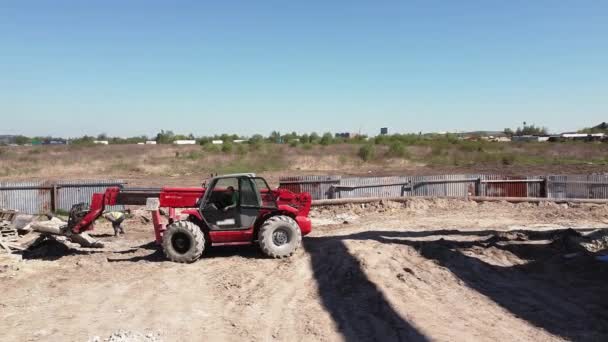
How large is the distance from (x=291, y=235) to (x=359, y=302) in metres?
3.01

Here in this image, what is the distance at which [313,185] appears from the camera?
1825cm

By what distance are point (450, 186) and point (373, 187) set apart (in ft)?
9.83

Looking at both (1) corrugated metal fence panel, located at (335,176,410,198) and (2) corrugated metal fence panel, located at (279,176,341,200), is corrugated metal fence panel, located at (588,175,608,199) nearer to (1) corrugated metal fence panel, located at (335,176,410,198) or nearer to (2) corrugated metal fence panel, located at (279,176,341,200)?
(1) corrugated metal fence panel, located at (335,176,410,198)

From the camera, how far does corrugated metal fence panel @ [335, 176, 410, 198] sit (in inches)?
724

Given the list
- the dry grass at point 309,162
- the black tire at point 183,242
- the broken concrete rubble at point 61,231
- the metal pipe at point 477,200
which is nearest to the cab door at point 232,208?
the black tire at point 183,242

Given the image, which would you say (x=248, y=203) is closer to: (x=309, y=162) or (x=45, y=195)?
(x=45, y=195)

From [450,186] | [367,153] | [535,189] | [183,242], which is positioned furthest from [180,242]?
[367,153]

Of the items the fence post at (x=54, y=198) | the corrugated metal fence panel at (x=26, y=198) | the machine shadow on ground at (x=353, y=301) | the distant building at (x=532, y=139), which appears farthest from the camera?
the distant building at (x=532, y=139)

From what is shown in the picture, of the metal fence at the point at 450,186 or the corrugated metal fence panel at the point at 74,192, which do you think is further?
the metal fence at the point at 450,186

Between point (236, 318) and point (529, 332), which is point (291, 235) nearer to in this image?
point (236, 318)

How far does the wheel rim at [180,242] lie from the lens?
10648mm

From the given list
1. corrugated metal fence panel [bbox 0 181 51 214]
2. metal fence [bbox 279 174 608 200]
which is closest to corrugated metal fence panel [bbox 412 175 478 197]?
metal fence [bbox 279 174 608 200]

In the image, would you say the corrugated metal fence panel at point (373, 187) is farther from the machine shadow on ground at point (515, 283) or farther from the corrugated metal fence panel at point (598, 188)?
the corrugated metal fence panel at point (598, 188)

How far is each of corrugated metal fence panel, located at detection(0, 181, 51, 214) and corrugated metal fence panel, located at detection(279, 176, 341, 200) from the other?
7746mm
